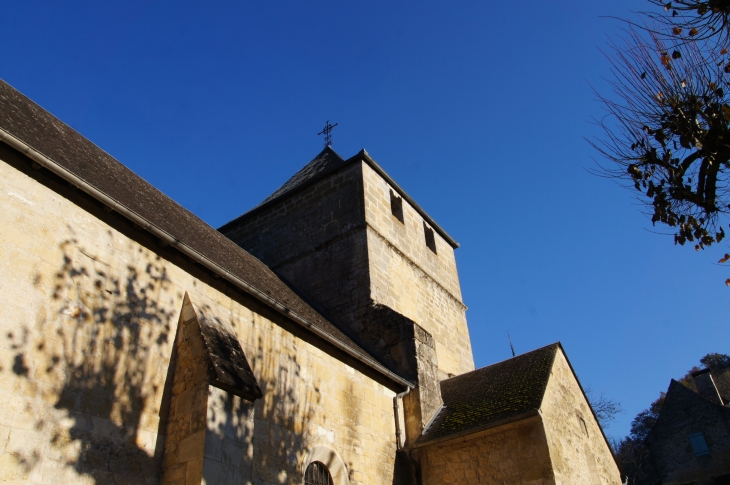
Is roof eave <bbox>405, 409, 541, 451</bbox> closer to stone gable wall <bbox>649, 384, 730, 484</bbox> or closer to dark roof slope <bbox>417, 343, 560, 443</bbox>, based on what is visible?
dark roof slope <bbox>417, 343, 560, 443</bbox>

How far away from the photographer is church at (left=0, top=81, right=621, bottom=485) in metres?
5.09

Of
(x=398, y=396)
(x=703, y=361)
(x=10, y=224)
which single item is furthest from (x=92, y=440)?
(x=703, y=361)

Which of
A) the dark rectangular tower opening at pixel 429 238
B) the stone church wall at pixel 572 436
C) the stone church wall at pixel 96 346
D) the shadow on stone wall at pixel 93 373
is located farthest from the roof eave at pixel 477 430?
the dark rectangular tower opening at pixel 429 238

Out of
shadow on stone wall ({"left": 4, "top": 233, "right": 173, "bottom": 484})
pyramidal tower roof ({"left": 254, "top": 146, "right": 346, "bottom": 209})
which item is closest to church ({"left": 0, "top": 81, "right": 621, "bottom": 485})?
shadow on stone wall ({"left": 4, "top": 233, "right": 173, "bottom": 484})

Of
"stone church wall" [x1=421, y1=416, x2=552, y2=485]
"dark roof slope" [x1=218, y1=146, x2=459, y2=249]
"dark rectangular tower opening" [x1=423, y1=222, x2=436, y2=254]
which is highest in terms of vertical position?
"dark roof slope" [x1=218, y1=146, x2=459, y2=249]

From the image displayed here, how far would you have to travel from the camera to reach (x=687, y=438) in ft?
91.3

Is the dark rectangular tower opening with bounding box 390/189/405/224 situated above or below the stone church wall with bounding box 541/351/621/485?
above

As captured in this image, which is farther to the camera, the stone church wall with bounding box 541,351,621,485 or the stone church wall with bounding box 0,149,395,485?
the stone church wall with bounding box 541,351,621,485

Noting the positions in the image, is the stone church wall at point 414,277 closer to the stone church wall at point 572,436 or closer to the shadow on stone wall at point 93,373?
the stone church wall at point 572,436

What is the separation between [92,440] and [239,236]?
32.8 feet

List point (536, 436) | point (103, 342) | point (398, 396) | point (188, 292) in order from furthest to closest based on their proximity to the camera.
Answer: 1. point (398, 396)
2. point (536, 436)
3. point (188, 292)
4. point (103, 342)

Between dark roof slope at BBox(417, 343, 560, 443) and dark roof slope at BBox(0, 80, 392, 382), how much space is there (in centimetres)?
194

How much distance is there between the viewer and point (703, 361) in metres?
48.2

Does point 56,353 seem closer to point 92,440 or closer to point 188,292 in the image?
point 92,440
